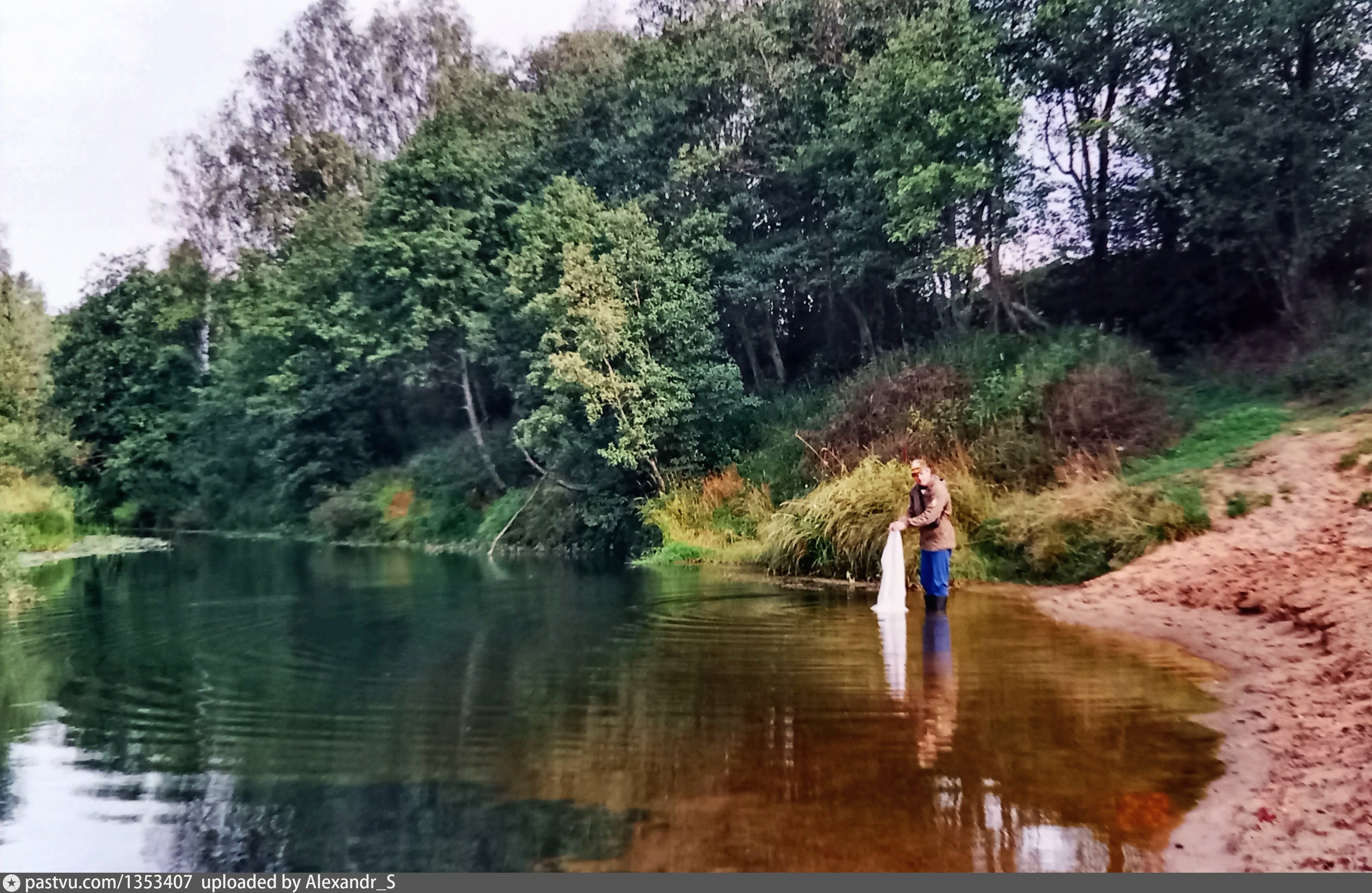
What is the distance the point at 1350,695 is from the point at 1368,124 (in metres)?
13.7

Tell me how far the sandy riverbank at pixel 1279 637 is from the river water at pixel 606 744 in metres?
0.26

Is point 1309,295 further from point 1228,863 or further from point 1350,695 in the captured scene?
point 1228,863

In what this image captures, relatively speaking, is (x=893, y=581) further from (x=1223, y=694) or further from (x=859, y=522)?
(x=1223, y=694)

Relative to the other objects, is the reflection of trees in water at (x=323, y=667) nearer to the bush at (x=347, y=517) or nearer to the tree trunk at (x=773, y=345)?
the tree trunk at (x=773, y=345)

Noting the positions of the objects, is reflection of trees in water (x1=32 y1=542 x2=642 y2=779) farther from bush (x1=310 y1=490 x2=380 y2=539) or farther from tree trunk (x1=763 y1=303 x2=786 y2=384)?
bush (x1=310 y1=490 x2=380 y2=539)

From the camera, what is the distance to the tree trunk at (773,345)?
23.6 meters

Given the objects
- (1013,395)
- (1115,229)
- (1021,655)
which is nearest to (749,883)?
(1021,655)

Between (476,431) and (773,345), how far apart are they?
8.08 metres

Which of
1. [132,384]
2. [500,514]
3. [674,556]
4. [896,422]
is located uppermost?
[132,384]

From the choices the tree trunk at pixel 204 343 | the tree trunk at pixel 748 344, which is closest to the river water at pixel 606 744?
the tree trunk at pixel 748 344

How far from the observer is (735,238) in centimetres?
2412

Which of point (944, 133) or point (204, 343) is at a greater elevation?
point (204, 343)

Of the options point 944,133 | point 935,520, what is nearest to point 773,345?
point 944,133

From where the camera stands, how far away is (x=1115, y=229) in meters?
20.3
